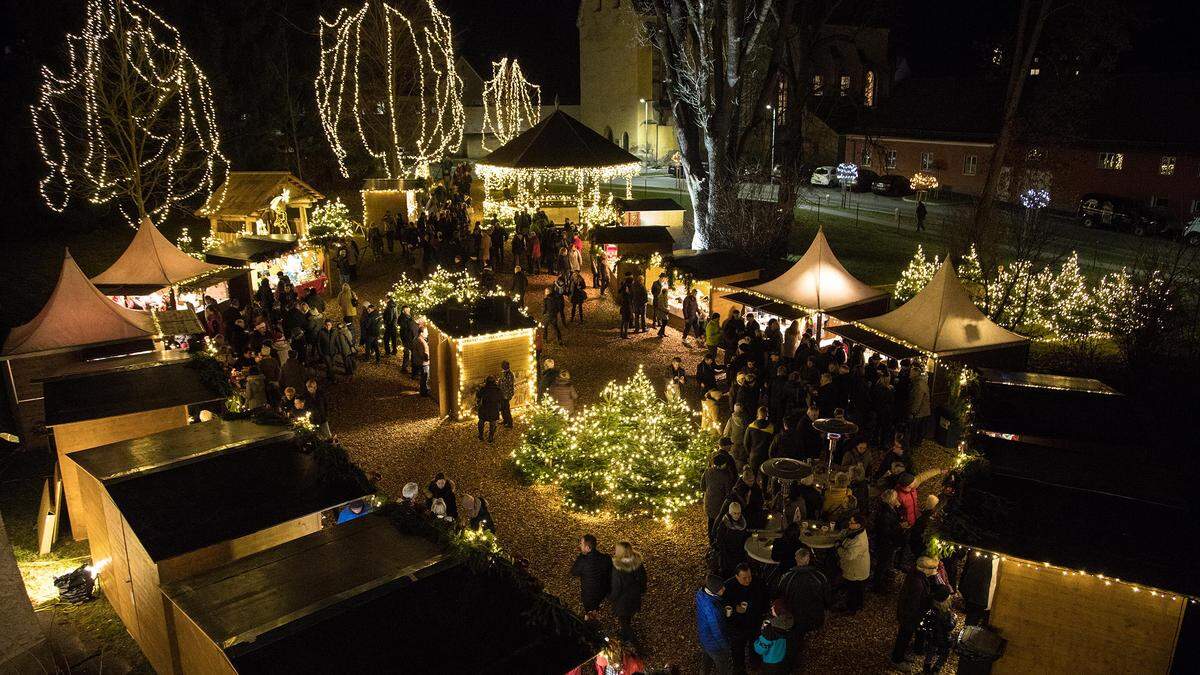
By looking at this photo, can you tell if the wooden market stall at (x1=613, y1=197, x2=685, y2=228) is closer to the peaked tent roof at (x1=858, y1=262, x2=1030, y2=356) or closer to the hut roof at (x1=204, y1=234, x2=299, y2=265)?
the hut roof at (x1=204, y1=234, x2=299, y2=265)

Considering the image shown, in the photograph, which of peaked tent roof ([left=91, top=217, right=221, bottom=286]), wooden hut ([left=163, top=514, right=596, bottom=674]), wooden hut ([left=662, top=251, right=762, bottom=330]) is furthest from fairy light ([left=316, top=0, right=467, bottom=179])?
wooden hut ([left=163, top=514, right=596, bottom=674])

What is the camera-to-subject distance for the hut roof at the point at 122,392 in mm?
8438

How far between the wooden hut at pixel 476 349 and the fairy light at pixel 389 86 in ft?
60.5

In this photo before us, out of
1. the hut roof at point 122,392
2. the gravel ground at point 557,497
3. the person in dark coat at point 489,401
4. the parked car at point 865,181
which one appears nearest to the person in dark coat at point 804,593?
the gravel ground at point 557,497

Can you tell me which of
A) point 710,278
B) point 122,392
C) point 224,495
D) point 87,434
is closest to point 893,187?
point 710,278

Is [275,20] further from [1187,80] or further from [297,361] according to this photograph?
[1187,80]

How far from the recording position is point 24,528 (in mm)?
8906

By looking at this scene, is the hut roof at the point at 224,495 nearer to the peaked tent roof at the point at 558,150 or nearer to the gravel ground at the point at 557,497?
the gravel ground at the point at 557,497

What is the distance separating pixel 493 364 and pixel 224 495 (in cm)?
572

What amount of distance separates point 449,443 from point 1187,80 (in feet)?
115

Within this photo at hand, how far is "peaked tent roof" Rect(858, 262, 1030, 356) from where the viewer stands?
1150 cm

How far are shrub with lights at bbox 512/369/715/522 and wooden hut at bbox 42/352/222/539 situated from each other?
4009 millimetres

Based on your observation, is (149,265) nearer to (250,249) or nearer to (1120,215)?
(250,249)

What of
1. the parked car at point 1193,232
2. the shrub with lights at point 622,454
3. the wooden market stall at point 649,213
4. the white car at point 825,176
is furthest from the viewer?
the white car at point 825,176
